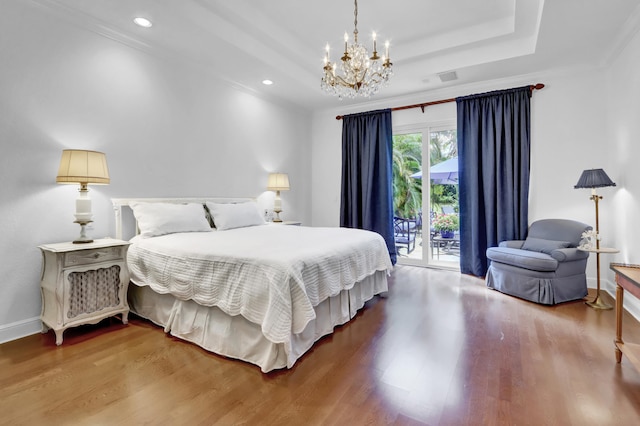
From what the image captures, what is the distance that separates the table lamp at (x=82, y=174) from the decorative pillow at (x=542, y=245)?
4411mm

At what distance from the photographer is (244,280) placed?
2.03m

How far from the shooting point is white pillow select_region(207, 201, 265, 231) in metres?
3.50

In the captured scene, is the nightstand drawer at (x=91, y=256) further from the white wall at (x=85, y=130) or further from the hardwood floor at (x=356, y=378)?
the hardwood floor at (x=356, y=378)

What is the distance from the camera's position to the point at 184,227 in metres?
3.08

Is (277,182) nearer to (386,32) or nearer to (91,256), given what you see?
(386,32)

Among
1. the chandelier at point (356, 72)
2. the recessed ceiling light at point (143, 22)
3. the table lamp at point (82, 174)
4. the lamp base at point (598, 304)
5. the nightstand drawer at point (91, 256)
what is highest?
the recessed ceiling light at point (143, 22)

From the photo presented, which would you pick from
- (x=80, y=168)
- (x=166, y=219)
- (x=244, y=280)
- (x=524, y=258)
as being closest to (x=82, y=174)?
(x=80, y=168)

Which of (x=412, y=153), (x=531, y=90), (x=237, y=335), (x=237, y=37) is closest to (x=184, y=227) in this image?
(x=237, y=335)

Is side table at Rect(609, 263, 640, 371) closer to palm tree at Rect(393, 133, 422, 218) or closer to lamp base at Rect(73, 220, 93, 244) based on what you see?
palm tree at Rect(393, 133, 422, 218)

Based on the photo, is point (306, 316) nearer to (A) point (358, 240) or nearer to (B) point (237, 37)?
(A) point (358, 240)

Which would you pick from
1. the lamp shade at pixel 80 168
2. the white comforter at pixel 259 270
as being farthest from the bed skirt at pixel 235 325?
the lamp shade at pixel 80 168

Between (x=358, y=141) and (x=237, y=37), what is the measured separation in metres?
2.56

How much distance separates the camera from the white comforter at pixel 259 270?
6.27 ft

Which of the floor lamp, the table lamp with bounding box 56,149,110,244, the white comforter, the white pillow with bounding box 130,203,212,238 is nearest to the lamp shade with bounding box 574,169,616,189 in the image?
the floor lamp
